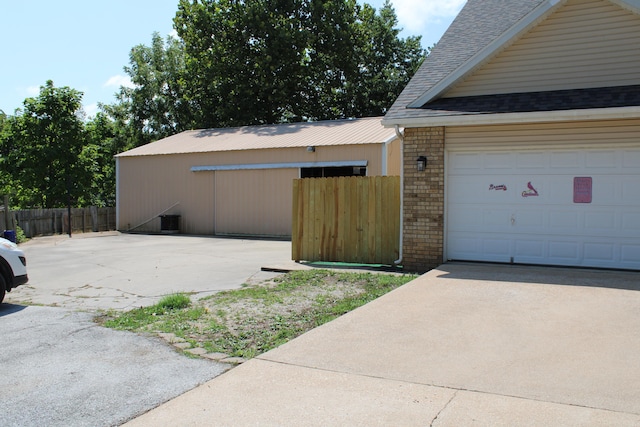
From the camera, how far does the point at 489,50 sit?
34.3 feet

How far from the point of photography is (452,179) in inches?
424

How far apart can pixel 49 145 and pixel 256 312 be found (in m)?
26.0

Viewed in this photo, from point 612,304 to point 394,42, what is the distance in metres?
36.4

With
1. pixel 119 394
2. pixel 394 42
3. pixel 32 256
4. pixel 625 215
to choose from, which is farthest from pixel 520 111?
pixel 394 42

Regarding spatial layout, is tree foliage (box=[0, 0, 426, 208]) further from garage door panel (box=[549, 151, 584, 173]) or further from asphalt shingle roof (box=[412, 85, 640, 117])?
garage door panel (box=[549, 151, 584, 173])

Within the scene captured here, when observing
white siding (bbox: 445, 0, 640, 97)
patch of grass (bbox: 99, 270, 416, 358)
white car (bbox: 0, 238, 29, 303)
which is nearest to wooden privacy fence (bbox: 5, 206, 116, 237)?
white car (bbox: 0, 238, 29, 303)

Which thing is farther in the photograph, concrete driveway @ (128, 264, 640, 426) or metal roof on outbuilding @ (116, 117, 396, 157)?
metal roof on outbuilding @ (116, 117, 396, 157)

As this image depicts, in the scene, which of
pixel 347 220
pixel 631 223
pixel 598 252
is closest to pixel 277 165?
pixel 347 220

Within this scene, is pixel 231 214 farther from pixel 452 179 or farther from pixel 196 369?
pixel 196 369

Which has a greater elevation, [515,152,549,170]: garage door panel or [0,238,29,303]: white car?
[515,152,549,170]: garage door panel

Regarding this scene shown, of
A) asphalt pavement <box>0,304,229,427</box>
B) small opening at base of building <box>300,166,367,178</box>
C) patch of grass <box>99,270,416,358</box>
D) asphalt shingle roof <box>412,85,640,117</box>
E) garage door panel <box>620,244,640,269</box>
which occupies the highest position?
asphalt shingle roof <box>412,85,640,117</box>

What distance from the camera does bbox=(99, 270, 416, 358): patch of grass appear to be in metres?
6.16

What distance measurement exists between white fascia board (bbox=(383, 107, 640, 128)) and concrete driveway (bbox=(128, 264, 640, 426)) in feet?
9.93

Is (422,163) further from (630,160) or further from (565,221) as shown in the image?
(630,160)
